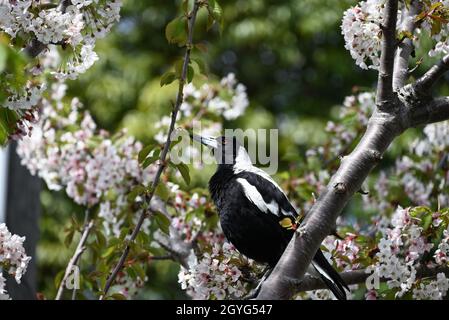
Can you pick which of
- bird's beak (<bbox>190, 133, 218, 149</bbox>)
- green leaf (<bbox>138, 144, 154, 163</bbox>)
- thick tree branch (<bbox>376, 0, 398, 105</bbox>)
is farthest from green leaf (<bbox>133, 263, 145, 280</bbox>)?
thick tree branch (<bbox>376, 0, 398, 105</bbox>)

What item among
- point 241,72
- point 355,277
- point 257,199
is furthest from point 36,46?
point 241,72

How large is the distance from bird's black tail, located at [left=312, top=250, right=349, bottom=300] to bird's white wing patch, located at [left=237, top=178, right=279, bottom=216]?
14.0 inches

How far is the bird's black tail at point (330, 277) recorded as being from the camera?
2.27 m

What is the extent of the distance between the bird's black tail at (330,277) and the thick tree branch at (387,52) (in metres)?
0.56

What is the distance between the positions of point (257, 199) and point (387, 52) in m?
0.91

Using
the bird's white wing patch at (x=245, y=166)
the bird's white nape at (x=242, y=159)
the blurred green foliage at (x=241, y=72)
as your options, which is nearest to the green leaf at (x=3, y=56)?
the bird's white wing patch at (x=245, y=166)

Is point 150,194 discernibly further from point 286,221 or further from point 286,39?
point 286,39

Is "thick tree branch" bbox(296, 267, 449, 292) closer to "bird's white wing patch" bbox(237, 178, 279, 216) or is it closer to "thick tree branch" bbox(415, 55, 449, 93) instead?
"bird's white wing patch" bbox(237, 178, 279, 216)

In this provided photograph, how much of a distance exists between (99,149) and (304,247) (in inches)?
65.8

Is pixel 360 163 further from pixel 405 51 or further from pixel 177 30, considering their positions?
pixel 177 30

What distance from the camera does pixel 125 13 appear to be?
8969mm

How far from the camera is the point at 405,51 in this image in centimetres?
222
